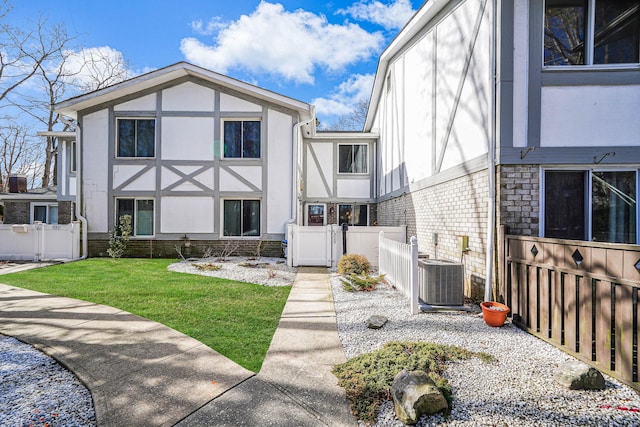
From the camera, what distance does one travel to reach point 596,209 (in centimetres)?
473

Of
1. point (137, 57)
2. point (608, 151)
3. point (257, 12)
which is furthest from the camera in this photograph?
point (137, 57)

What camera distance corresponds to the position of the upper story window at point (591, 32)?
15.6ft

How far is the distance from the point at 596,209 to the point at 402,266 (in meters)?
3.16

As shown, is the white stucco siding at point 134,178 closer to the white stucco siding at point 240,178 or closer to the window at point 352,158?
the white stucco siding at point 240,178

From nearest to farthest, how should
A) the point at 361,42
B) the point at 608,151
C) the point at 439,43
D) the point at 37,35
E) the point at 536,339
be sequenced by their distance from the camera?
1. the point at 536,339
2. the point at 608,151
3. the point at 439,43
4. the point at 361,42
5. the point at 37,35

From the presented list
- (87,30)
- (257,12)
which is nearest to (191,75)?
(257,12)

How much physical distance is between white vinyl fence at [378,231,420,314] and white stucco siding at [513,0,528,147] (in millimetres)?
2433

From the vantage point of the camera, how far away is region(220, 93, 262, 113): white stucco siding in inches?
440

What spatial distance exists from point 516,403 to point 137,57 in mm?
26974

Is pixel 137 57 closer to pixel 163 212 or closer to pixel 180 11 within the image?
Answer: pixel 180 11

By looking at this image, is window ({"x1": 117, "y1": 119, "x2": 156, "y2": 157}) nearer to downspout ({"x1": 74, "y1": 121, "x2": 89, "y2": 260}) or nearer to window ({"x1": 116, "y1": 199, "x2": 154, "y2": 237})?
downspout ({"x1": 74, "y1": 121, "x2": 89, "y2": 260})

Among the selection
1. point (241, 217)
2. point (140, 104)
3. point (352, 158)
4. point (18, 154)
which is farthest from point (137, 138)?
point (18, 154)

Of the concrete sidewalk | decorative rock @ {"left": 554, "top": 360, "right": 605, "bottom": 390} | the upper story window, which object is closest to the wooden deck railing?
decorative rock @ {"left": 554, "top": 360, "right": 605, "bottom": 390}

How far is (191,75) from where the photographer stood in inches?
437
